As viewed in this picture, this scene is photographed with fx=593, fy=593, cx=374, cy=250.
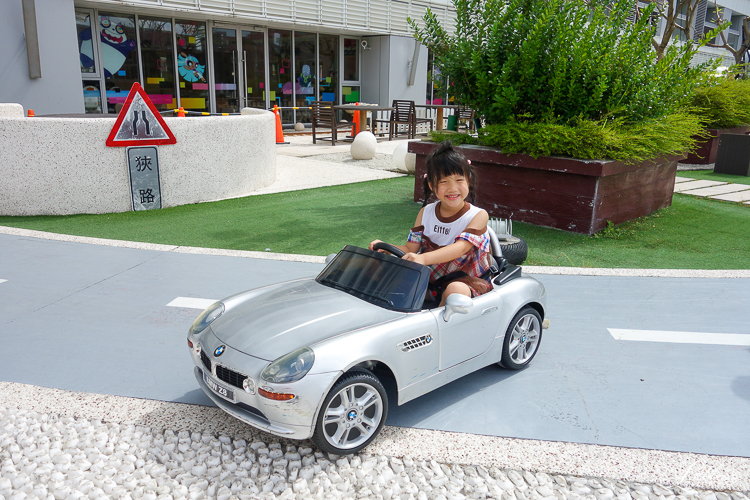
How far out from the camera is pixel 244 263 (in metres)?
6.43

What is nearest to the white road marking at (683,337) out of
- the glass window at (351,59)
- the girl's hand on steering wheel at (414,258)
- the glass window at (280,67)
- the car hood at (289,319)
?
the girl's hand on steering wheel at (414,258)

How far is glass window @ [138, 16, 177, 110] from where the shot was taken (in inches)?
687

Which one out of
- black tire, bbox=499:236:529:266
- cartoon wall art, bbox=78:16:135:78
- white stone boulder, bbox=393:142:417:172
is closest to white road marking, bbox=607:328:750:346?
black tire, bbox=499:236:529:266

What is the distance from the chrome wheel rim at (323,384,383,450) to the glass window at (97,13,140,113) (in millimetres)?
15859

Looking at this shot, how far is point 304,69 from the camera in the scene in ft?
69.8

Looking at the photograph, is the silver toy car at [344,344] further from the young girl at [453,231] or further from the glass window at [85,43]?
the glass window at [85,43]

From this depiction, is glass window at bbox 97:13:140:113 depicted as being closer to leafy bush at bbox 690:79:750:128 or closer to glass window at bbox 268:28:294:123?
glass window at bbox 268:28:294:123

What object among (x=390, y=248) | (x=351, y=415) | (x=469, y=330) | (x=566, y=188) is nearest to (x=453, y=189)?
(x=390, y=248)

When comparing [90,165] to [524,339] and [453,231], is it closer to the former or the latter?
[453,231]

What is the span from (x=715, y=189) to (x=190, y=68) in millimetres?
14923

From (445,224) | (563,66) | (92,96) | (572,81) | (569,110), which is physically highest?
(563,66)

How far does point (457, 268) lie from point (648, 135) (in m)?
5.06

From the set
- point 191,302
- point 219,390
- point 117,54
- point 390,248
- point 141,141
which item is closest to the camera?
point 219,390

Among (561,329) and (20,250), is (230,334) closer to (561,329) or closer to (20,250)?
(561,329)
